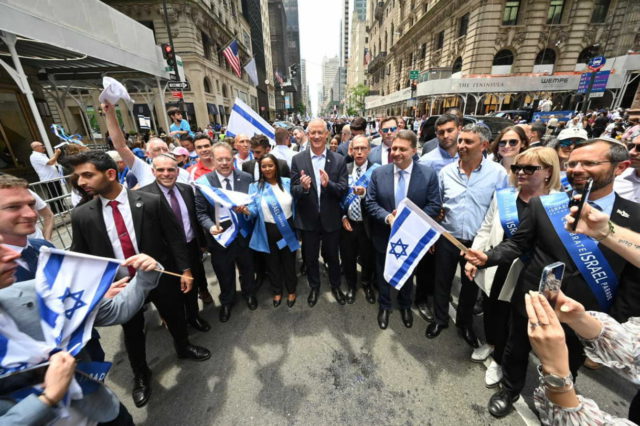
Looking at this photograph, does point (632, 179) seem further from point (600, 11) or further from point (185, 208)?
point (600, 11)

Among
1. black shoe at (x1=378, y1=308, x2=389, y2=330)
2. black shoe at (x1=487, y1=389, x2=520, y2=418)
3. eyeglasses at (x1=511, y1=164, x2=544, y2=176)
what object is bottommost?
black shoe at (x1=378, y1=308, x2=389, y2=330)

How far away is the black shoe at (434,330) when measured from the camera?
3055 mm

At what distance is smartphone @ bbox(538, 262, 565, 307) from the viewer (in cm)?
109

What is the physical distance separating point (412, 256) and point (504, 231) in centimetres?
83

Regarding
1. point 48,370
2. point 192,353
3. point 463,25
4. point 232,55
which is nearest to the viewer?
point 48,370

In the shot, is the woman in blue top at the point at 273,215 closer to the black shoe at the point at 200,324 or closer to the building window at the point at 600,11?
the black shoe at the point at 200,324

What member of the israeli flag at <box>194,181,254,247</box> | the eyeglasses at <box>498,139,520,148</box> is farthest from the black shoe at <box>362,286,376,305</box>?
the eyeglasses at <box>498,139,520,148</box>

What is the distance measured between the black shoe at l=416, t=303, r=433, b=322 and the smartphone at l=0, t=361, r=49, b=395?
3.50 metres

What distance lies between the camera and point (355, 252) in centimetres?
379

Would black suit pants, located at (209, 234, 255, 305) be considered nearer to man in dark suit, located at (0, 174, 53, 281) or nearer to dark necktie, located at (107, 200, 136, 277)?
dark necktie, located at (107, 200, 136, 277)

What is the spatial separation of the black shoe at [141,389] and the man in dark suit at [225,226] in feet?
3.35

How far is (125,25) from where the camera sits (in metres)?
9.09

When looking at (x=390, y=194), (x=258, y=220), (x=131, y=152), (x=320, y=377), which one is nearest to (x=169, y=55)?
(x=131, y=152)

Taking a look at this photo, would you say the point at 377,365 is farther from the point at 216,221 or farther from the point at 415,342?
the point at 216,221
